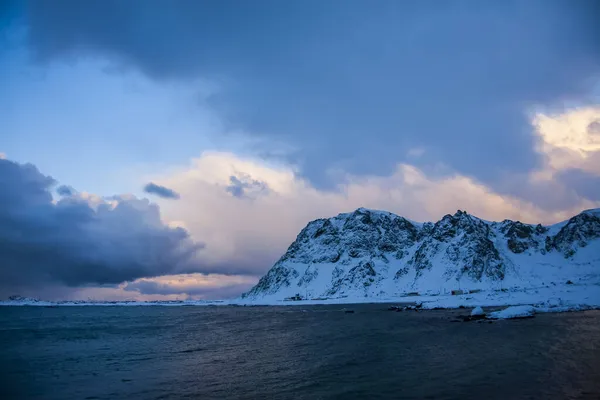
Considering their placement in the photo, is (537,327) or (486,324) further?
(486,324)

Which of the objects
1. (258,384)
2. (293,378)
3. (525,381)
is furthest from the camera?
(293,378)

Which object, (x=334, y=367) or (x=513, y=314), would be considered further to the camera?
(x=513, y=314)

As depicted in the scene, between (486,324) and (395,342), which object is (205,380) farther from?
(486,324)

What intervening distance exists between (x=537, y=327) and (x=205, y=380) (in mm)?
52097

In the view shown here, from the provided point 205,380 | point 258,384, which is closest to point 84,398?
point 205,380

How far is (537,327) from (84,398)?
6141 centimetres

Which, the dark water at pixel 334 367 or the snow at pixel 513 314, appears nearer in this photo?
the dark water at pixel 334 367

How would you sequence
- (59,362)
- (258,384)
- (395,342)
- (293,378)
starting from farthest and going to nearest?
(395,342) → (59,362) → (293,378) → (258,384)

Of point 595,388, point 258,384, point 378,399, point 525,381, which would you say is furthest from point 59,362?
point 595,388

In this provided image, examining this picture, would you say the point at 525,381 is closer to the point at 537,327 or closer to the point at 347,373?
the point at 347,373

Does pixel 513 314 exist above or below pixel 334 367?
below

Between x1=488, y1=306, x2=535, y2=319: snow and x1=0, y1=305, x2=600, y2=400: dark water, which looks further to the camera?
x1=488, y1=306, x2=535, y2=319: snow

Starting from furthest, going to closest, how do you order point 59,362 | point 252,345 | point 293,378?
1. point 252,345
2. point 59,362
3. point 293,378

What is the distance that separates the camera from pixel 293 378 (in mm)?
34281
